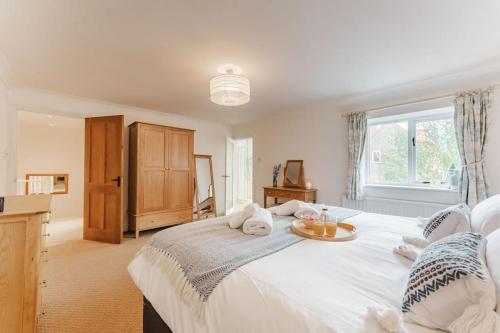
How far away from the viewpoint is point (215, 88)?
223 centimetres

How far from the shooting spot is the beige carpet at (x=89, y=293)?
1.65 m

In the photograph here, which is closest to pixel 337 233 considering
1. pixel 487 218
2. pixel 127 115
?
pixel 487 218

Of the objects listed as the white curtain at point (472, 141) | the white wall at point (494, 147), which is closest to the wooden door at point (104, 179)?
the white curtain at point (472, 141)

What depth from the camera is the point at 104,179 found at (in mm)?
3445

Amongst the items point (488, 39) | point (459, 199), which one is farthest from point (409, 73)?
point (459, 199)

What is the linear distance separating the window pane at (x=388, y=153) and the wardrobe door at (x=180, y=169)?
10.5 ft

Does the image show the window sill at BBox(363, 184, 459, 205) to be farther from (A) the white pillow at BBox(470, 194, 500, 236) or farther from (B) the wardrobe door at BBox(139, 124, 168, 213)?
(B) the wardrobe door at BBox(139, 124, 168, 213)

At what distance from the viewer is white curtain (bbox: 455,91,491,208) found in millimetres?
2441

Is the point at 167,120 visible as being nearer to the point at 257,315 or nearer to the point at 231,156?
the point at 231,156

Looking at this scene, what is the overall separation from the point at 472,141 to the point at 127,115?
501 centimetres

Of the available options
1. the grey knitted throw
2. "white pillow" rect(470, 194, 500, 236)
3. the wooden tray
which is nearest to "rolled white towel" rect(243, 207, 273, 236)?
the grey knitted throw

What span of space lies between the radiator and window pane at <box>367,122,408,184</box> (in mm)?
331

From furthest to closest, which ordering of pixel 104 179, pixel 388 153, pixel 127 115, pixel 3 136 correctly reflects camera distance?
1. pixel 127 115
2. pixel 104 179
3. pixel 388 153
4. pixel 3 136

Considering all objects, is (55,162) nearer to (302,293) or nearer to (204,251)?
(204,251)
